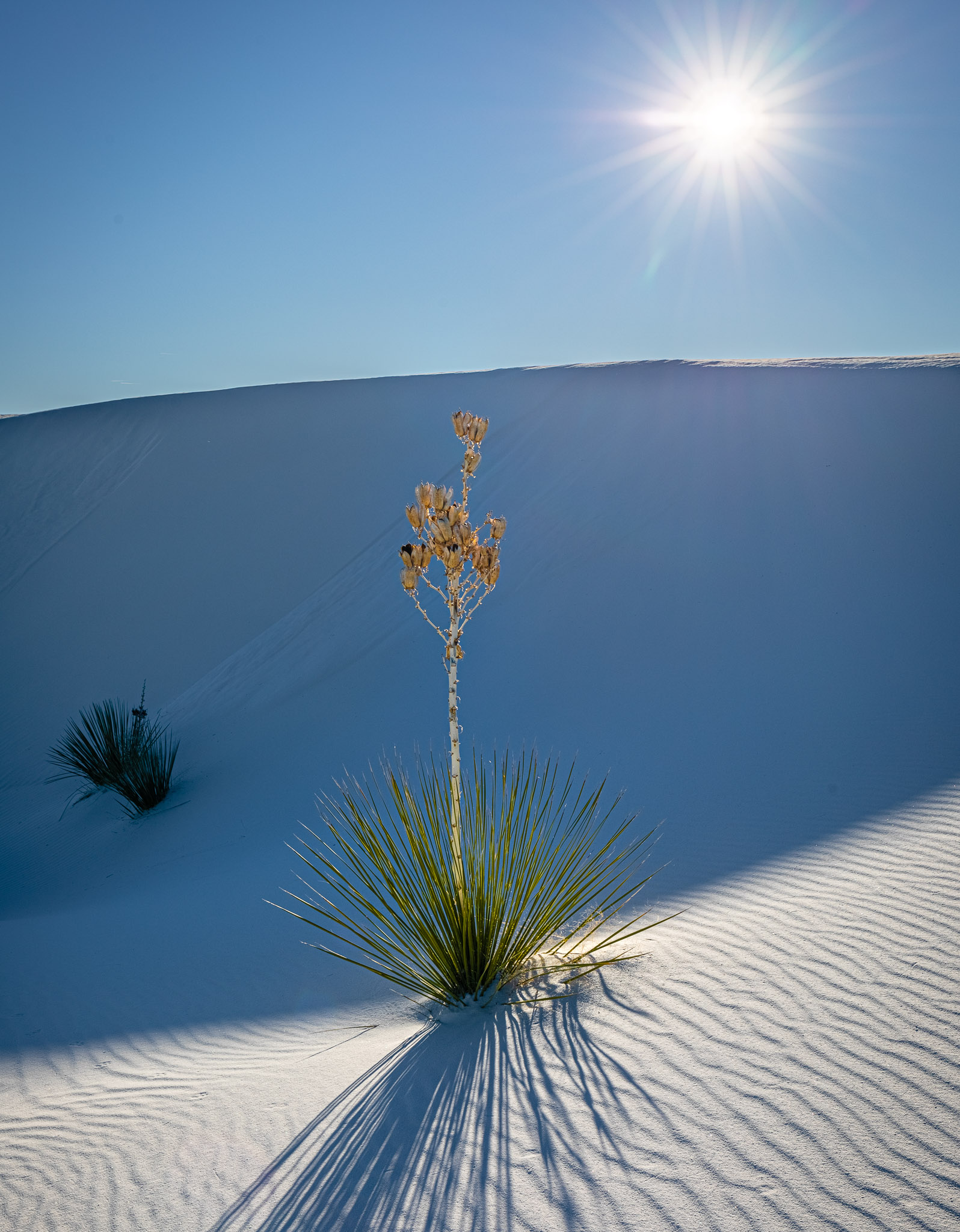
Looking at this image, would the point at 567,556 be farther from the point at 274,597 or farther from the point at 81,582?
the point at 81,582

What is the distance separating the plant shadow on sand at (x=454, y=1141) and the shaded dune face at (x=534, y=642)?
1.42 m

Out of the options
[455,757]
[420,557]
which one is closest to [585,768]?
[455,757]

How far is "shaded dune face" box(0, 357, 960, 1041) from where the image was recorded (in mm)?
4969

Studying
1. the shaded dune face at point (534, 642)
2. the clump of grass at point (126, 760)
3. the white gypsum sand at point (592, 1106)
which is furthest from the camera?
the clump of grass at point (126, 760)

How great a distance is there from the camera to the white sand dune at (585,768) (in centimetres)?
205

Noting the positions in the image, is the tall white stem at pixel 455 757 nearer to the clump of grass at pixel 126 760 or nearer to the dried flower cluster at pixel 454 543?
the dried flower cluster at pixel 454 543

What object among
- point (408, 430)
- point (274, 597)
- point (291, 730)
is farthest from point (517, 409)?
point (291, 730)

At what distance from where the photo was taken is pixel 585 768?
614cm

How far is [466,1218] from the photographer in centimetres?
186

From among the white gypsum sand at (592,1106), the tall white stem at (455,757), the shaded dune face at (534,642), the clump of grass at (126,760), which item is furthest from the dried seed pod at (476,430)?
the clump of grass at (126,760)

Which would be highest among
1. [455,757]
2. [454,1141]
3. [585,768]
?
[585,768]

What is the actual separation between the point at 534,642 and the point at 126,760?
4035 millimetres

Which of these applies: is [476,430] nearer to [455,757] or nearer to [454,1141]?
[455,757]

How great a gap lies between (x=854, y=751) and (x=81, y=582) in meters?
14.7
